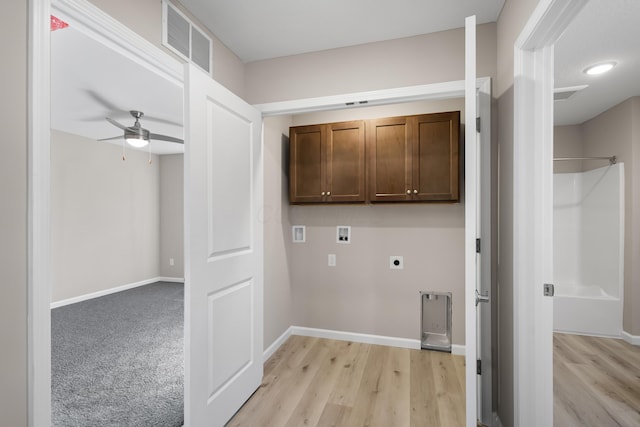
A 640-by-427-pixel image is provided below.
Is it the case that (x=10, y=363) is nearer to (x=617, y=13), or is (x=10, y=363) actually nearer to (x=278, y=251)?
(x=278, y=251)

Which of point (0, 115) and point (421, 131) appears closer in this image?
point (0, 115)

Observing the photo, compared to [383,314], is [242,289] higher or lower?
higher

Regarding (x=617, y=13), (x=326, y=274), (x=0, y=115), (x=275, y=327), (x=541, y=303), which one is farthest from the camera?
(x=326, y=274)

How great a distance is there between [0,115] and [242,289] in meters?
1.50

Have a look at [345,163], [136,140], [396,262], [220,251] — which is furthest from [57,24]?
[396,262]

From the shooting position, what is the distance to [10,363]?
1001mm

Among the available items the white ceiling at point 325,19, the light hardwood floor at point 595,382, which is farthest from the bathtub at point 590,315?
the white ceiling at point 325,19

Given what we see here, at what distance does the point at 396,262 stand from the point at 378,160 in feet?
3.37

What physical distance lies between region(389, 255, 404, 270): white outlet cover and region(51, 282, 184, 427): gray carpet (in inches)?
82.3

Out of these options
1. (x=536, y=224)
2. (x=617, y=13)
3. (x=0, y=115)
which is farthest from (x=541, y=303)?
(x=0, y=115)

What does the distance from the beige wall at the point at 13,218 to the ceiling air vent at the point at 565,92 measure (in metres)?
3.65

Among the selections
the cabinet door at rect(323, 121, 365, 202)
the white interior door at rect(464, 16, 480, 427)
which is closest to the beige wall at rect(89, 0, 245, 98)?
the cabinet door at rect(323, 121, 365, 202)

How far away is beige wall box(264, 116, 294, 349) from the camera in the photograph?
9.20 ft

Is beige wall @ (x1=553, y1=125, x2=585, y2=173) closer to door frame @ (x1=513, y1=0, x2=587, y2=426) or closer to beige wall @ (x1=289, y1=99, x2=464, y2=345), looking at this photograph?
beige wall @ (x1=289, y1=99, x2=464, y2=345)
